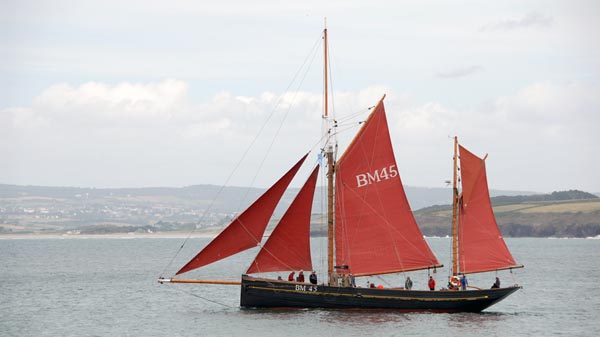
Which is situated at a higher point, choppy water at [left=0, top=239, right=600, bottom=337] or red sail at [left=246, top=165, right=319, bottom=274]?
red sail at [left=246, top=165, right=319, bottom=274]

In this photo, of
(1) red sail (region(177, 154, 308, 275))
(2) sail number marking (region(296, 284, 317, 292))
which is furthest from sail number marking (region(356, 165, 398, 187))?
(2) sail number marking (region(296, 284, 317, 292))

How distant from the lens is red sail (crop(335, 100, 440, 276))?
62.0m

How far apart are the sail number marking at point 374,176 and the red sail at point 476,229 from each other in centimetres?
500

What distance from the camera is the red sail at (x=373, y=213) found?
6200cm

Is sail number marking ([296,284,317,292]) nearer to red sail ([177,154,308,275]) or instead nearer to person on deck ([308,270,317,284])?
person on deck ([308,270,317,284])

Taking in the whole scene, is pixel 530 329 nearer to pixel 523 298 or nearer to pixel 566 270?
pixel 523 298

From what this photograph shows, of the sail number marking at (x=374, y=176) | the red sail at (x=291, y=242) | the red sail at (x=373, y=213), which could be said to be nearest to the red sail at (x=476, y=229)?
the red sail at (x=373, y=213)

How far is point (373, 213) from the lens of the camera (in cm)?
Answer: 6241

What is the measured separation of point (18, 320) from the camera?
64.6 metres

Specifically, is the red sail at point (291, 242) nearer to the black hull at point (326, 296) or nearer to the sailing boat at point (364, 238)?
the sailing boat at point (364, 238)

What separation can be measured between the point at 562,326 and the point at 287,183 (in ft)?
63.5

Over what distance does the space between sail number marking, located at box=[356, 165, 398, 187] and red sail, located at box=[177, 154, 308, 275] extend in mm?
4294

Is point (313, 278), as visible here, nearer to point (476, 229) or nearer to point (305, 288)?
point (305, 288)

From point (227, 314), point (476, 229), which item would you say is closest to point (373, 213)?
point (476, 229)
